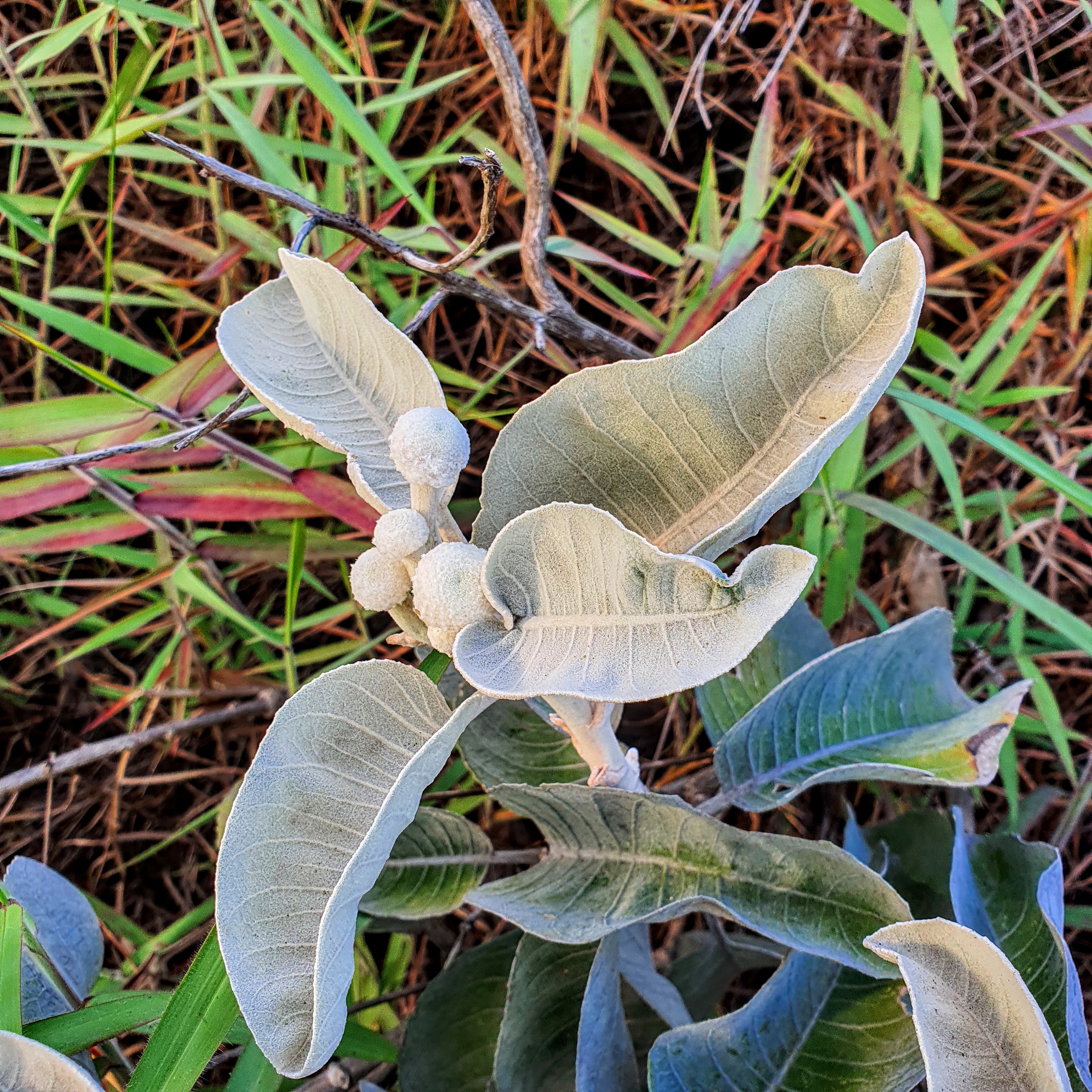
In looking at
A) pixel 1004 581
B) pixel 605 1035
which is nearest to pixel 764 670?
pixel 1004 581

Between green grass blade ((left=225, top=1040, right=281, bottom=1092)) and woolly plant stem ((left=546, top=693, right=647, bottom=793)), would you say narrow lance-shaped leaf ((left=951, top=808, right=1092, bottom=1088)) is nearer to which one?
A: woolly plant stem ((left=546, top=693, right=647, bottom=793))

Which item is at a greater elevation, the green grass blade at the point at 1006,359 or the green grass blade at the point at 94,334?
the green grass blade at the point at 1006,359

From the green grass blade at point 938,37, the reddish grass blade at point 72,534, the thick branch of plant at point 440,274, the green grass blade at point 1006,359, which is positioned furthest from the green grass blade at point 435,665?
the green grass blade at point 938,37

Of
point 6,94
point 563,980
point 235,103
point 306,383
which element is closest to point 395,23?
point 235,103

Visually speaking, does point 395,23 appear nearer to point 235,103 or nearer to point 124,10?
point 235,103

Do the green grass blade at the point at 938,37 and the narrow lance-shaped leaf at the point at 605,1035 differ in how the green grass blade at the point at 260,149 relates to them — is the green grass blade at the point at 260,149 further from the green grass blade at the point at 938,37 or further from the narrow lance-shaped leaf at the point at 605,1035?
the narrow lance-shaped leaf at the point at 605,1035

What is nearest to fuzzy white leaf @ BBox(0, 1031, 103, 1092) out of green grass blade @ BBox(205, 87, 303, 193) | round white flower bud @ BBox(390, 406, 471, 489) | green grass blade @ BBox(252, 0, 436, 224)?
round white flower bud @ BBox(390, 406, 471, 489)
